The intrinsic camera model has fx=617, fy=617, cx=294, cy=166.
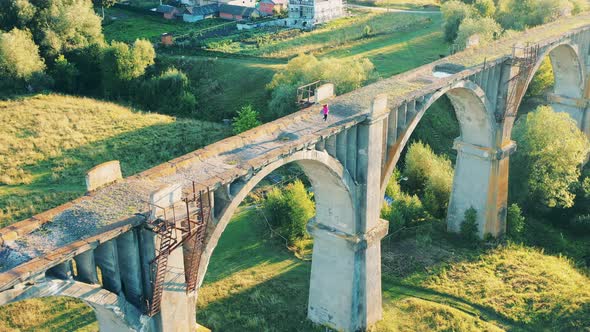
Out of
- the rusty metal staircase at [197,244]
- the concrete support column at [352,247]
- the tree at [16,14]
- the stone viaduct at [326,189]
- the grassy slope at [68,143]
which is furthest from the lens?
the tree at [16,14]

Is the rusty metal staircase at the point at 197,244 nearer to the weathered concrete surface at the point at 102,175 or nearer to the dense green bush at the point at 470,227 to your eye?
the weathered concrete surface at the point at 102,175

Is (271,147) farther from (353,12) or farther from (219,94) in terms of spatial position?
(353,12)

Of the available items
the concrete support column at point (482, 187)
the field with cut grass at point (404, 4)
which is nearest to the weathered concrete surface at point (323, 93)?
the concrete support column at point (482, 187)

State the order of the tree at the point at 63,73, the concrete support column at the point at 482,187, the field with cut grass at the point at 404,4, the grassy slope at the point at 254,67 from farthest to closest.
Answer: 1. the field with cut grass at the point at 404,4
2. the tree at the point at 63,73
3. the grassy slope at the point at 254,67
4. the concrete support column at the point at 482,187

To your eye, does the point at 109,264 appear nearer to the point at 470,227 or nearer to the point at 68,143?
the point at 470,227

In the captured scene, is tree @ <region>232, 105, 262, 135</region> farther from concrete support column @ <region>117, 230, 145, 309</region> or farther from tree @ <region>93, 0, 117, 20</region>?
tree @ <region>93, 0, 117, 20</region>

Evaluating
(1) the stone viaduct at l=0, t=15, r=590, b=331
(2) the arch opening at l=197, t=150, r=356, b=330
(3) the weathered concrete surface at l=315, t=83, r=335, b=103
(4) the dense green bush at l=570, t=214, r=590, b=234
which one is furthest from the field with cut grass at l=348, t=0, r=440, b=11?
(3) the weathered concrete surface at l=315, t=83, r=335, b=103

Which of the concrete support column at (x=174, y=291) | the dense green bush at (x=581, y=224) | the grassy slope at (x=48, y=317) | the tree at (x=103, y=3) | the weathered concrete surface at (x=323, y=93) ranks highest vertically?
the tree at (x=103, y=3)

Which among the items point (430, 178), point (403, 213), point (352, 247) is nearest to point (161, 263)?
point (352, 247)
